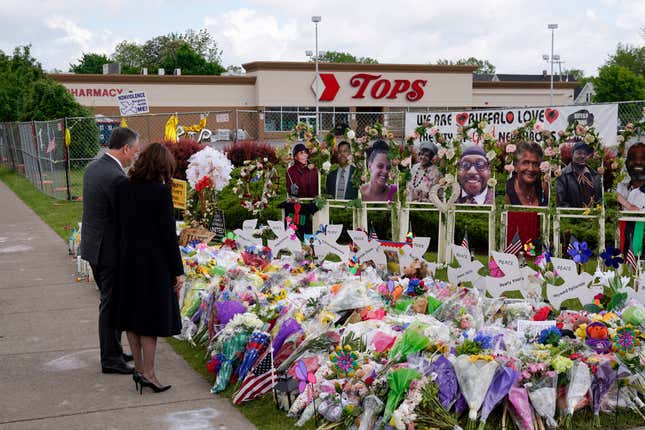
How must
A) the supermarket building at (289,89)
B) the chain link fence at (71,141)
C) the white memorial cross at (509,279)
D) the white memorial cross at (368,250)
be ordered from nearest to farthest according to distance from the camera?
1. the white memorial cross at (509,279)
2. the white memorial cross at (368,250)
3. the chain link fence at (71,141)
4. the supermarket building at (289,89)

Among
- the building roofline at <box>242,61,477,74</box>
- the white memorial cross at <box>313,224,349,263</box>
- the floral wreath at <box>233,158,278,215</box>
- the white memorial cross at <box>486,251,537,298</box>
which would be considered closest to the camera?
the white memorial cross at <box>486,251,537,298</box>

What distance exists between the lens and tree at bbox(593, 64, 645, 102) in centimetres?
5119

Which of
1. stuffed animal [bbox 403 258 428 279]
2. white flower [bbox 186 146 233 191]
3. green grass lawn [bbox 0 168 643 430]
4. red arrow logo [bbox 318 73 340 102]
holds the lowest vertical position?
green grass lawn [bbox 0 168 643 430]

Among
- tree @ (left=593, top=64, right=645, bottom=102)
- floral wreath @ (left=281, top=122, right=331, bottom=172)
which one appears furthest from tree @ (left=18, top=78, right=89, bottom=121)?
tree @ (left=593, top=64, right=645, bottom=102)

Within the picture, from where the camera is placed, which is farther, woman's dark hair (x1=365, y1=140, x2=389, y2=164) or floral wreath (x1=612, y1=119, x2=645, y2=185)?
woman's dark hair (x1=365, y1=140, x2=389, y2=164)

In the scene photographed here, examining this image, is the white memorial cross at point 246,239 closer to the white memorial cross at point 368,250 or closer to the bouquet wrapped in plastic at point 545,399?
the white memorial cross at point 368,250

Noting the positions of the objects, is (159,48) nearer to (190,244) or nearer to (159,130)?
(159,130)

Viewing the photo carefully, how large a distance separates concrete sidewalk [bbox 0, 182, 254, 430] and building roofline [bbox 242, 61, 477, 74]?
3053cm

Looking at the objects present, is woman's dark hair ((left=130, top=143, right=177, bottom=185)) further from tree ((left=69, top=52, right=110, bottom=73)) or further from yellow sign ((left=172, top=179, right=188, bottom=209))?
tree ((left=69, top=52, right=110, bottom=73))

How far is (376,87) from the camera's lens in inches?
1599

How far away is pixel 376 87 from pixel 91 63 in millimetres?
49481

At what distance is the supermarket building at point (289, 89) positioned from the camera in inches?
1497

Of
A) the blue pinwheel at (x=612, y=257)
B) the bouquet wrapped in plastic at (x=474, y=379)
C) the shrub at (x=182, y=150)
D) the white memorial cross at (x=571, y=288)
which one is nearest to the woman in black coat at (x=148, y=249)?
the bouquet wrapped in plastic at (x=474, y=379)

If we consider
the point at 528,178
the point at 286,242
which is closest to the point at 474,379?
the point at 286,242
